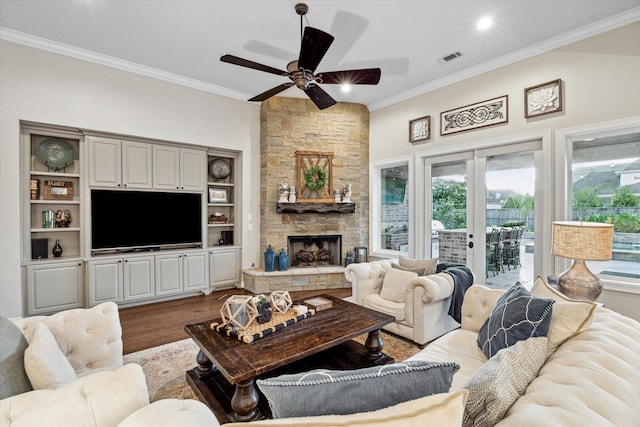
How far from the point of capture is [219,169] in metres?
5.09

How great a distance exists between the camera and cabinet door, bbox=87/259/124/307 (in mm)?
3836

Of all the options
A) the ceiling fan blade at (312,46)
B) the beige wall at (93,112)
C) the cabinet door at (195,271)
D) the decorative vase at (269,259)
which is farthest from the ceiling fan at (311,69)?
the cabinet door at (195,271)

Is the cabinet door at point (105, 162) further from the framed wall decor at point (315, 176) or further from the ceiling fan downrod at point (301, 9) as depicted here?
the ceiling fan downrod at point (301, 9)

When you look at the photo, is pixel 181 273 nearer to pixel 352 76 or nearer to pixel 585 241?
pixel 352 76

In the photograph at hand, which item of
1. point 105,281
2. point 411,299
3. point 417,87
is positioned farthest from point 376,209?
point 105,281

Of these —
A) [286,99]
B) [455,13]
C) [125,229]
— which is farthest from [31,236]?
[455,13]

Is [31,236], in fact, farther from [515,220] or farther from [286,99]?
[515,220]

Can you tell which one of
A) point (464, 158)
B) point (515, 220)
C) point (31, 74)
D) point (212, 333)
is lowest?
point (212, 333)

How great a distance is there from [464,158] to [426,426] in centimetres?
420

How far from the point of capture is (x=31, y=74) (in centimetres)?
343

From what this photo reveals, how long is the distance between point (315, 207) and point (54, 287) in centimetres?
362

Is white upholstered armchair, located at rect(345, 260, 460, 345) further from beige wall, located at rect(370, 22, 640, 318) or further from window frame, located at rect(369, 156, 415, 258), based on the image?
window frame, located at rect(369, 156, 415, 258)

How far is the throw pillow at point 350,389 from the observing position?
777 mm

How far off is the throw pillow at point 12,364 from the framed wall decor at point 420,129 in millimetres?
4700
